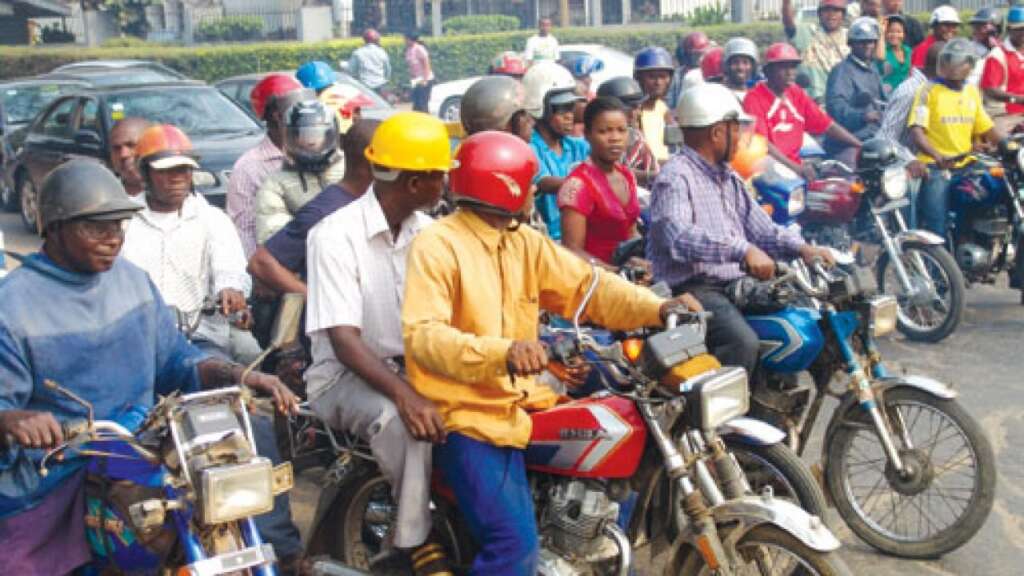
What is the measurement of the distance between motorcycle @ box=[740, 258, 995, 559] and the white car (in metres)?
16.2

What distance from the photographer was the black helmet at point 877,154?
9445mm

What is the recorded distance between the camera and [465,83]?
2289 cm

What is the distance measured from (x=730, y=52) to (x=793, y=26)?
487 centimetres

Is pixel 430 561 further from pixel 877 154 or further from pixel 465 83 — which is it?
pixel 465 83

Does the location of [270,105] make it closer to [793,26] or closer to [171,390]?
[171,390]

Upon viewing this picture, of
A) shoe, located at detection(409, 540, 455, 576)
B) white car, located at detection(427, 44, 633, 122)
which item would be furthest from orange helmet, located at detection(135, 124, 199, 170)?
white car, located at detection(427, 44, 633, 122)

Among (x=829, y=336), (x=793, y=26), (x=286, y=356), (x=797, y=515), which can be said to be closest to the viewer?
(x=797, y=515)

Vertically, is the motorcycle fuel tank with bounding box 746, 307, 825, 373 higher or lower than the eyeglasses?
lower

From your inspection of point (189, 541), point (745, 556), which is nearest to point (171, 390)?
point (189, 541)

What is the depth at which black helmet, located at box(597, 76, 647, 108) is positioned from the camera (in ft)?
29.1

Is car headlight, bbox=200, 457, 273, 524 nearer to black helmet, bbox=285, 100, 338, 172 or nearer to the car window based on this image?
black helmet, bbox=285, 100, 338, 172

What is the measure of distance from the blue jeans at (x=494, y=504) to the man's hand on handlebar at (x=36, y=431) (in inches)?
46.0

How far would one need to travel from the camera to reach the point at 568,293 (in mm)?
4633

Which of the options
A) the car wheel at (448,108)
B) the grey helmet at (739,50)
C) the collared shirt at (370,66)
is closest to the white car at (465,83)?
the car wheel at (448,108)
